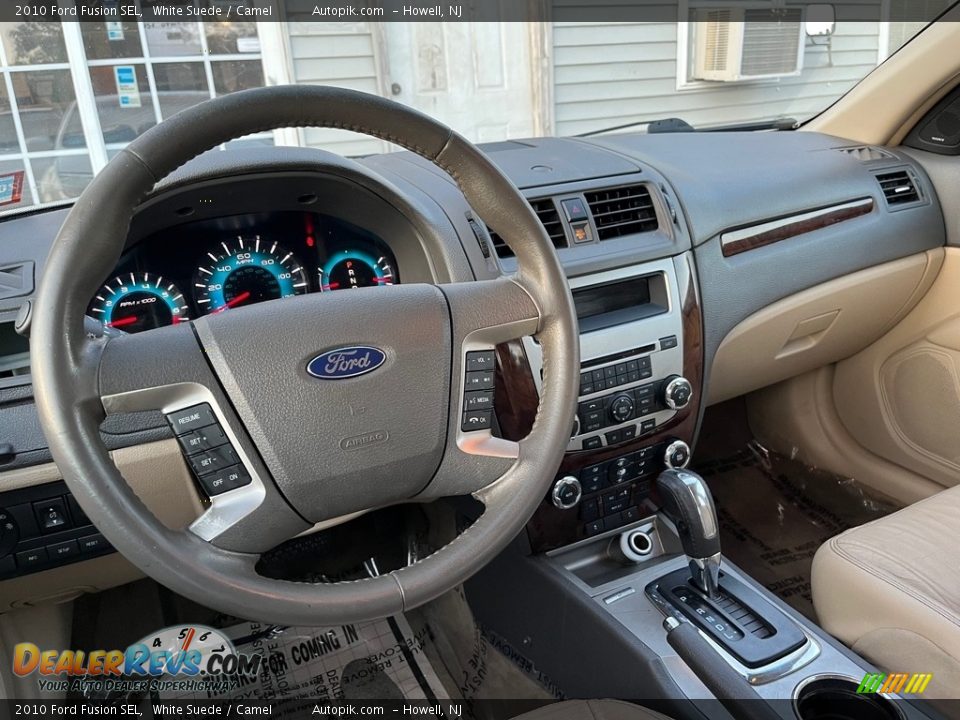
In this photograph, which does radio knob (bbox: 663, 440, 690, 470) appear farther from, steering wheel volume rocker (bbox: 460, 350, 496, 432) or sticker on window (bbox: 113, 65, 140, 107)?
sticker on window (bbox: 113, 65, 140, 107)

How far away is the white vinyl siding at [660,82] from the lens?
98.6 inches

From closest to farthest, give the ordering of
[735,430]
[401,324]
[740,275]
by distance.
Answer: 1. [401,324]
2. [740,275]
3. [735,430]

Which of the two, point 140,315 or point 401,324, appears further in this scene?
point 140,315

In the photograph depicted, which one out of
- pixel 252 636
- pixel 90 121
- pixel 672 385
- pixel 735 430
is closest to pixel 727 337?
pixel 672 385

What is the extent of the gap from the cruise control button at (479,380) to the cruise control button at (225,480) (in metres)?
0.30

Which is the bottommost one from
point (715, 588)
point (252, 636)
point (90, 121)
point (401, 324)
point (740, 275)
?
point (252, 636)

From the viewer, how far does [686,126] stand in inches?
87.0

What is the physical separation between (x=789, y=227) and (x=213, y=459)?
1.41 metres

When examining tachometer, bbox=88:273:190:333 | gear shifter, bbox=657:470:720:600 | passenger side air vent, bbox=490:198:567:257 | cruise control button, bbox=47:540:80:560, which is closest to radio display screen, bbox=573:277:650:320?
passenger side air vent, bbox=490:198:567:257

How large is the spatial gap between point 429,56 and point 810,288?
169cm

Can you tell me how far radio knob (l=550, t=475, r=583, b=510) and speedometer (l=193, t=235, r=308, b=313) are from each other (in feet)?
2.01

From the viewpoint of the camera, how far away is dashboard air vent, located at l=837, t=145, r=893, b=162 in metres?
2.06

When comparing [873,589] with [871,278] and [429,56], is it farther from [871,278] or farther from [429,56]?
[429,56]

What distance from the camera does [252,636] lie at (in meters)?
1.88
